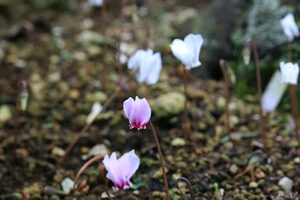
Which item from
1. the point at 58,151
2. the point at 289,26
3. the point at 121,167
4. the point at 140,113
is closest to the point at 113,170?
the point at 121,167

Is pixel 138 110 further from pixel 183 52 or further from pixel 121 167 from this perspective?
pixel 183 52

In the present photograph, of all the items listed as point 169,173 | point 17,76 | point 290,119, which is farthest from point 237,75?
point 17,76

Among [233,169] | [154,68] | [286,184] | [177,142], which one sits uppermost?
[154,68]

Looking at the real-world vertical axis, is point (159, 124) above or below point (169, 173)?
above

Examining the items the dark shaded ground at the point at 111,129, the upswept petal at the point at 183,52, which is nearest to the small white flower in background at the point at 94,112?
the dark shaded ground at the point at 111,129

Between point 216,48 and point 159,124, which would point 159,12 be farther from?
point 159,124

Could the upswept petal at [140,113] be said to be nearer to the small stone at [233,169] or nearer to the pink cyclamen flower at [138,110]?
the pink cyclamen flower at [138,110]
